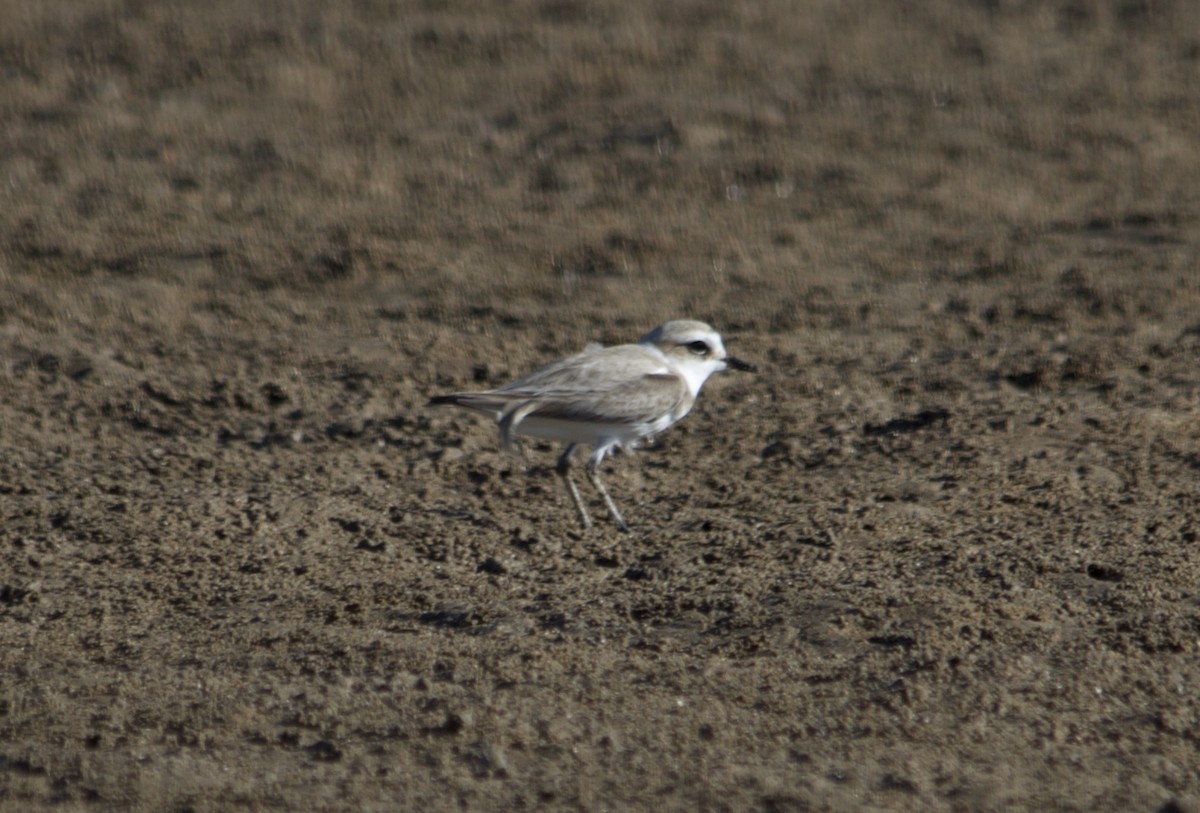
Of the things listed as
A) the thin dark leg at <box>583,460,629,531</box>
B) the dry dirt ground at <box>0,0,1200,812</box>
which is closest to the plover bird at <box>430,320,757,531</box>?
the thin dark leg at <box>583,460,629,531</box>

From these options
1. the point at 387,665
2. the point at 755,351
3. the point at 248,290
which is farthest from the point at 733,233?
the point at 387,665

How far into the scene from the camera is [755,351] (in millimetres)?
9398

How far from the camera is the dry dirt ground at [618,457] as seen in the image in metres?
5.39

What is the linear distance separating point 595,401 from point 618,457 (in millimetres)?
910

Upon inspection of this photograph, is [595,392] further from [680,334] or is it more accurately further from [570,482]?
[680,334]

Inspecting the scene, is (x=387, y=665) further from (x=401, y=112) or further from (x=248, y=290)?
(x=401, y=112)

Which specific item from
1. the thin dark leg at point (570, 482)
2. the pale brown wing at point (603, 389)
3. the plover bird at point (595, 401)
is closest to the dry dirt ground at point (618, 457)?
the thin dark leg at point (570, 482)

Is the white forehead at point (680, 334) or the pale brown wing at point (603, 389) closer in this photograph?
the pale brown wing at point (603, 389)

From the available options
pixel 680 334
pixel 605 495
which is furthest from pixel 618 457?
pixel 605 495

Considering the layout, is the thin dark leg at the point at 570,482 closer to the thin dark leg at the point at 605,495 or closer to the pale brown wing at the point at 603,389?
the thin dark leg at the point at 605,495

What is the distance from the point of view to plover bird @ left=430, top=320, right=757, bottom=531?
715cm

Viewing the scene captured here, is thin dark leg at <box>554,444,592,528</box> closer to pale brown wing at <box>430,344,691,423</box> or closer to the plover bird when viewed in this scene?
the plover bird

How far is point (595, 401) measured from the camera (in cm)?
728

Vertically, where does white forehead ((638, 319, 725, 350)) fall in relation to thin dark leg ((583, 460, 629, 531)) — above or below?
above
